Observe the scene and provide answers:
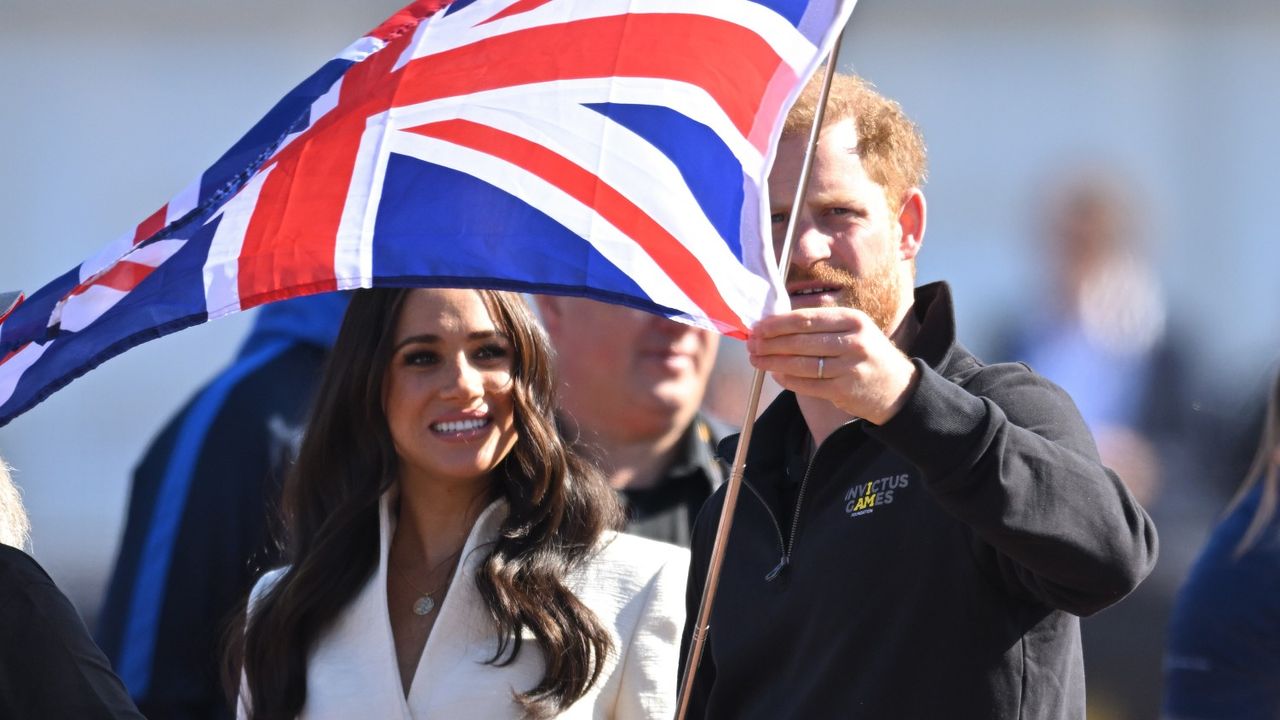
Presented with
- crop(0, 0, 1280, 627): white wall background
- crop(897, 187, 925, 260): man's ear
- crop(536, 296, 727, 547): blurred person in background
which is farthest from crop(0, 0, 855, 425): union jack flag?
crop(0, 0, 1280, 627): white wall background

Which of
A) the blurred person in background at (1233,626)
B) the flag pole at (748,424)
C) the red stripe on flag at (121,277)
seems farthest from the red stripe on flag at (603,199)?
the blurred person in background at (1233,626)

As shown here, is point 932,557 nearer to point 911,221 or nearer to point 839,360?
point 839,360

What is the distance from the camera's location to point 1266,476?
4.15 metres

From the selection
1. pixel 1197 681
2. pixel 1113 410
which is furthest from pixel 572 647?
pixel 1113 410

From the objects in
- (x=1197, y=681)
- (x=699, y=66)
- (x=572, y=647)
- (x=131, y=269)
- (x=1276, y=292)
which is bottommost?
(x=1197, y=681)

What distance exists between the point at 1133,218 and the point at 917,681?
2585 mm

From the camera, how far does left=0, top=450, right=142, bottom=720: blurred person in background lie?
7.52 feet

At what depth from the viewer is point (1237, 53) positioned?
4648mm

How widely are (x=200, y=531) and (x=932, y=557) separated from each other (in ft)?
6.21

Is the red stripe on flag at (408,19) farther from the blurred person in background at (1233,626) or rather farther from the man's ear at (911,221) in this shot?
the blurred person in background at (1233,626)

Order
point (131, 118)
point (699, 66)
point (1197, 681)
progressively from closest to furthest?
1. point (699, 66)
2. point (1197, 681)
3. point (131, 118)

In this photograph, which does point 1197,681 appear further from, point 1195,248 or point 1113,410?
point 1195,248

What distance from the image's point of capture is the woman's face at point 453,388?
3350mm

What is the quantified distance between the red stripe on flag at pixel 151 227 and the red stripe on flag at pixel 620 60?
395mm
